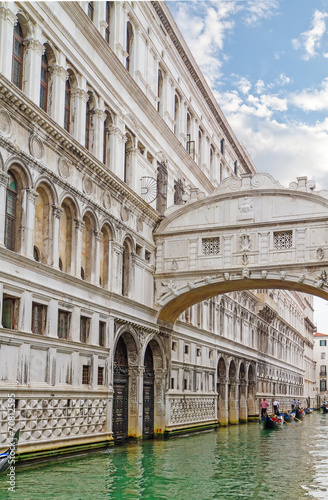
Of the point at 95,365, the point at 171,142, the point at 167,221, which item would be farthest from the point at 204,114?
the point at 95,365

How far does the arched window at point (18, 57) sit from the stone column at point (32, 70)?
3.8 inches

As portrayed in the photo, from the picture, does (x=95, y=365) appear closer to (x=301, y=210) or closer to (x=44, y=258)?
(x=44, y=258)

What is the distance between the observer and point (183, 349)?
27453 millimetres

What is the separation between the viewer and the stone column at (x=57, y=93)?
1722 centimetres

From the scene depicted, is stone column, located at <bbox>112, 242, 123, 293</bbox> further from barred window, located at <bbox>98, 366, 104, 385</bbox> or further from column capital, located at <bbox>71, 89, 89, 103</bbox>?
column capital, located at <bbox>71, 89, 89, 103</bbox>

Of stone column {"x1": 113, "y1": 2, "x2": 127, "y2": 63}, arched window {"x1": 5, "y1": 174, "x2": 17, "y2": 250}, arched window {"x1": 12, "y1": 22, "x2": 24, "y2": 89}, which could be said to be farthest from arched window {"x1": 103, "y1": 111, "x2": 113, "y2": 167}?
arched window {"x1": 5, "y1": 174, "x2": 17, "y2": 250}

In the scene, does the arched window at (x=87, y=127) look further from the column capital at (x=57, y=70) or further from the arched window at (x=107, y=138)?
the column capital at (x=57, y=70)

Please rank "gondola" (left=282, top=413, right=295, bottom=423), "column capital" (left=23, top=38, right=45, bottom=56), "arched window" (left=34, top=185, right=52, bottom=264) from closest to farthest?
"column capital" (left=23, top=38, right=45, bottom=56), "arched window" (left=34, top=185, right=52, bottom=264), "gondola" (left=282, top=413, right=295, bottom=423)

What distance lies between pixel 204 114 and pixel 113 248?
13.0 meters

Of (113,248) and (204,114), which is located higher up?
(204,114)

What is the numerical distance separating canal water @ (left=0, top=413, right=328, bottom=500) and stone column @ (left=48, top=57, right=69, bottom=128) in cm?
843

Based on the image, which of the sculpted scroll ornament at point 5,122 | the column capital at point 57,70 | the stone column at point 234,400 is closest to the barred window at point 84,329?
the sculpted scroll ornament at point 5,122

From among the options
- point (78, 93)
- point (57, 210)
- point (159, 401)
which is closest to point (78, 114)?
point (78, 93)

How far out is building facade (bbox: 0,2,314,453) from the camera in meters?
15.2
